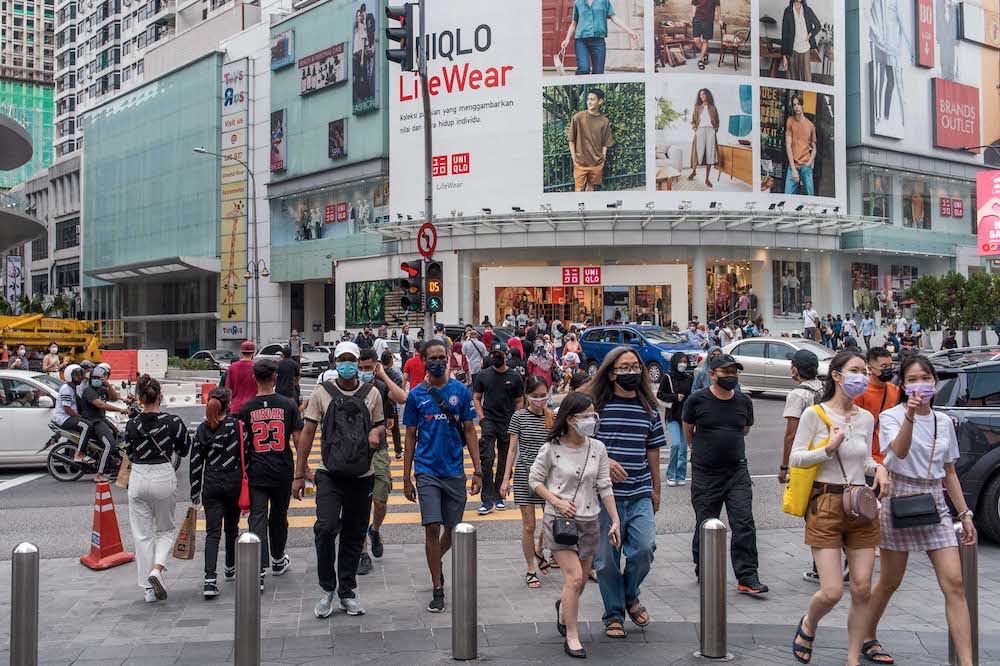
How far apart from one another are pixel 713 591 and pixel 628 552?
737mm

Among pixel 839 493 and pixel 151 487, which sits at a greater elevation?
pixel 839 493

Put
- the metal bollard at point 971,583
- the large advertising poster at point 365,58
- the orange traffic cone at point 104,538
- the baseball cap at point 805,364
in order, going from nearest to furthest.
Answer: the metal bollard at point 971,583 < the baseball cap at point 805,364 < the orange traffic cone at point 104,538 < the large advertising poster at point 365,58

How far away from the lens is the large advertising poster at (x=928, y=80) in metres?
41.0

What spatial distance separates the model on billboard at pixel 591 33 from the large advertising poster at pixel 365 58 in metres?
10.2

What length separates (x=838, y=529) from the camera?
16.9ft

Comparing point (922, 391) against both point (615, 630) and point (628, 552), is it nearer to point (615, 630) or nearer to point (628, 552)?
point (628, 552)

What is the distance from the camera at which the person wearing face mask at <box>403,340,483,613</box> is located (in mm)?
6672

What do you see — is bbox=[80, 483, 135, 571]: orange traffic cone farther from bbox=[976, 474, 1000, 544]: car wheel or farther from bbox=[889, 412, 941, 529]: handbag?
bbox=[976, 474, 1000, 544]: car wheel

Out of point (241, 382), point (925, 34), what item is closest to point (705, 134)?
point (925, 34)

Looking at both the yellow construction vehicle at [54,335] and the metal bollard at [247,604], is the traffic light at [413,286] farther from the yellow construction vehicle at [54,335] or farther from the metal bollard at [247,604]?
the yellow construction vehicle at [54,335]

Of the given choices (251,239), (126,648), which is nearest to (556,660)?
(126,648)

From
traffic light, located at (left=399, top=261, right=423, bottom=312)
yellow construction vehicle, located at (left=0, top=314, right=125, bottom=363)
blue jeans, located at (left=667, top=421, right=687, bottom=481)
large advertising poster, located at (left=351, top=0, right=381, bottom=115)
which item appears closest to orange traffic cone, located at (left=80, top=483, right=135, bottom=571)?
blue jeans, located at (left=667, top=421, right=687, bottom=481)

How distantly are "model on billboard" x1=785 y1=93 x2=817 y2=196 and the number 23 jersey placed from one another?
114 ft

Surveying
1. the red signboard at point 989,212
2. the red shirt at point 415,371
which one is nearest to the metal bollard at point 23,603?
the red shirt at point 415,371
